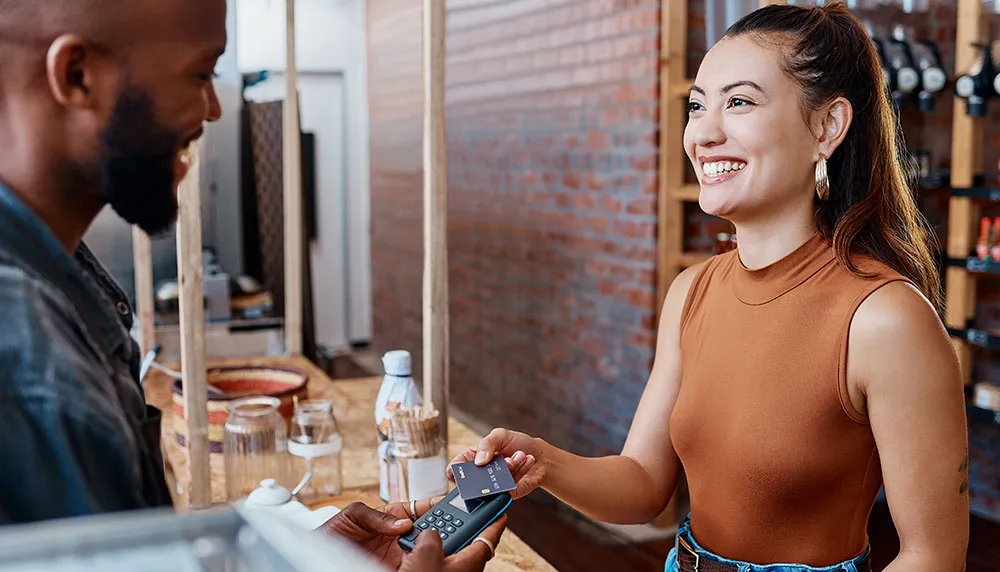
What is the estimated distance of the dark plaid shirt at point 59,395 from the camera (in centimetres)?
61

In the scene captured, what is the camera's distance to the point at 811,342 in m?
1.34

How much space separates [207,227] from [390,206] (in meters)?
1.94

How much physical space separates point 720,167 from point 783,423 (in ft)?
1.20

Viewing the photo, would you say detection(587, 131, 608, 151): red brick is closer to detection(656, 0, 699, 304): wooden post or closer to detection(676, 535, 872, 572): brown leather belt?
detection(656, 0, 699, 304): wooden post

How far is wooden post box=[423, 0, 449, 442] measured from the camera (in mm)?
1745

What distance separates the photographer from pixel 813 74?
1335mm

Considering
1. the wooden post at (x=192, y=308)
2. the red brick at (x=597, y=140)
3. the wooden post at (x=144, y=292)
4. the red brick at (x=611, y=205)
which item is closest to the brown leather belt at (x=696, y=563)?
the wooden post at (x=192, y=308)

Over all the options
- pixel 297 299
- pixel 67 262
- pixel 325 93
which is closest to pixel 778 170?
pixel 67 262

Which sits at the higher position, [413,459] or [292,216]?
[292,216]

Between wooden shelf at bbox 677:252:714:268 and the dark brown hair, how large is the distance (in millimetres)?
2180

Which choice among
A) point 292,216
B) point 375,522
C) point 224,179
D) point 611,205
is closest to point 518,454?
point 375,522

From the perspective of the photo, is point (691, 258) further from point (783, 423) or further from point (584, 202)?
point (783, 423)

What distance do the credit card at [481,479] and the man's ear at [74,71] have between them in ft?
1.95

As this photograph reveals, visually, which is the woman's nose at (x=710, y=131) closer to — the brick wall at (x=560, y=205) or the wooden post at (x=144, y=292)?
the wooden post at (x=144, y=292)
